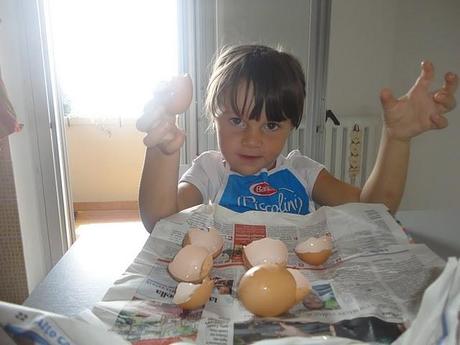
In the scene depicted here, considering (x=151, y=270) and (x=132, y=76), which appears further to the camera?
(x=132, y=76)

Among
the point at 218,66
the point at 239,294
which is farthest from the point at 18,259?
the point at 239,294

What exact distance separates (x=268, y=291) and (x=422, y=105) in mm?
470

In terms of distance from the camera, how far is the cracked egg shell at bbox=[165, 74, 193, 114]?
2.06 ft

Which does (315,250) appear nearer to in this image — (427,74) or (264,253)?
(264,253)

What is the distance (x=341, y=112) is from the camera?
6.12 ft

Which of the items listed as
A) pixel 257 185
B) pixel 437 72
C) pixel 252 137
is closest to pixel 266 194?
pixel 257 185

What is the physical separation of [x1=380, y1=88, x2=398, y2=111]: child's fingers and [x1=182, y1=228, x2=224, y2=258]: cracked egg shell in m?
0.38

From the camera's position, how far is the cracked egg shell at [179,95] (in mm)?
628

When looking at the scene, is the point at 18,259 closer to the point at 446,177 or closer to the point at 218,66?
the point at 218,66

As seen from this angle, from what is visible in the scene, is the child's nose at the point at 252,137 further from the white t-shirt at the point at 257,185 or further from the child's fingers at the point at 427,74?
the child's fingers at the point at 427,74

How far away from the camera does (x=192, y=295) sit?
0.47 metres

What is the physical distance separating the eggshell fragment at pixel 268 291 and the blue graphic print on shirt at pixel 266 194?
13.8 inches

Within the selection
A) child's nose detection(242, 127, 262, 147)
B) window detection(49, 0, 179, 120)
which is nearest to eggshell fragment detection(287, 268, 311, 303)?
child's nose detection(242, 127, 262, 147)

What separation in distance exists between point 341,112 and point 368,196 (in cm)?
109
